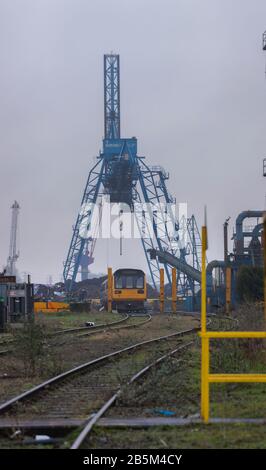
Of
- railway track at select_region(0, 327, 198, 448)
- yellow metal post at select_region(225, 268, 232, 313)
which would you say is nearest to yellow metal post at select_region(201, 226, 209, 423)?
railway track at select_region(0, 327, 198, 448)

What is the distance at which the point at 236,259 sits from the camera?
5072 cm

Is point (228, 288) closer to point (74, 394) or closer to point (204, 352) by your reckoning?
point (74, 394)

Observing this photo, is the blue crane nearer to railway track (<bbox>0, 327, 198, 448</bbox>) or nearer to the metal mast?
the metal mast

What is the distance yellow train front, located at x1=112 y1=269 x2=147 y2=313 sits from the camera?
51656 millimetres

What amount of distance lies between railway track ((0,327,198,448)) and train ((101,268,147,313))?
111 feet

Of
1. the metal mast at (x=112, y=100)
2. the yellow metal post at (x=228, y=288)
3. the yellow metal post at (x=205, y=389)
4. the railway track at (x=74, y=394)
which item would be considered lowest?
the railway track at (x=74, y=394)

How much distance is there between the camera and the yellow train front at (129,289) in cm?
5166

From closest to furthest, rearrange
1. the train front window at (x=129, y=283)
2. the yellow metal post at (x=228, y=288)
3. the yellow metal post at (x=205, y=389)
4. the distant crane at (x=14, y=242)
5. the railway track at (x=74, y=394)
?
the yellow metal post at (x=205, y=389) → the railway track at (x=74, y=394) → the yellow metal post at (x=228, y=288) → the train front window at (x=129, y=283) → the distant crane at (x=14, y=242)

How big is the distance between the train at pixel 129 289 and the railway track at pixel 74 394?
33.9 metres

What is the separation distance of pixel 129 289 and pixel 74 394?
130 feet

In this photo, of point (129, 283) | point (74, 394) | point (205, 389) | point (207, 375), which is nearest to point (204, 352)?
point (207, 375)

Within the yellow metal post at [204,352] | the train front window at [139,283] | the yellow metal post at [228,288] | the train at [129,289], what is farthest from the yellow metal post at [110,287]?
the yellow metal post at [204,352]

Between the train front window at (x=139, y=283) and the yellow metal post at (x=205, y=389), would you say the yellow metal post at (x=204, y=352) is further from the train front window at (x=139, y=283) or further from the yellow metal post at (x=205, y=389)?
the train front window at (x=139, y=283)
